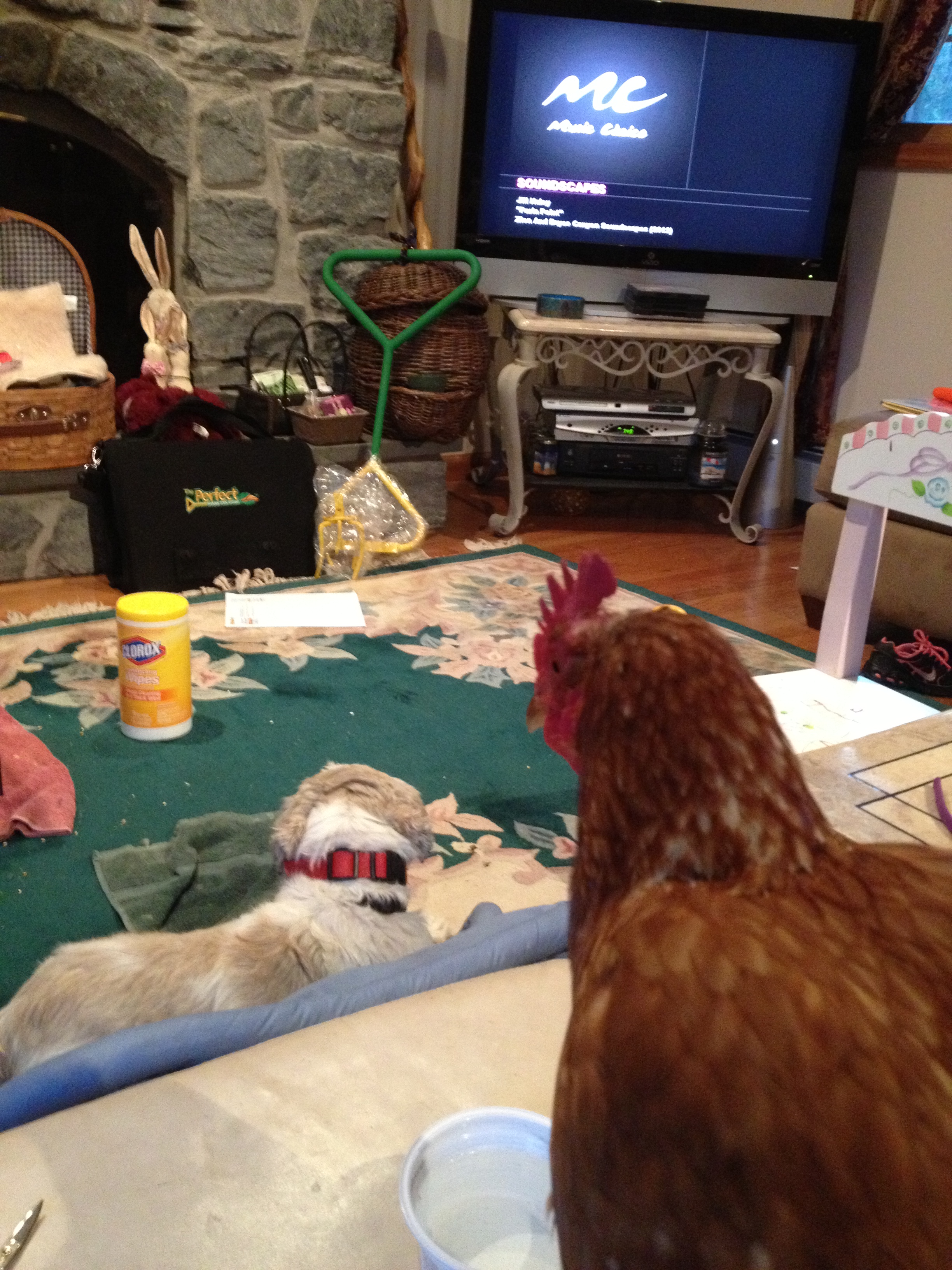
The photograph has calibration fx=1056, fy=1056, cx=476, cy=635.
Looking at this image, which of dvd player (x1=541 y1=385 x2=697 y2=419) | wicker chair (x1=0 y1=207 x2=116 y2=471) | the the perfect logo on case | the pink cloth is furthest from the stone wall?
the pink cloth

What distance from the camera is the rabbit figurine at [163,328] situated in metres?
2.78

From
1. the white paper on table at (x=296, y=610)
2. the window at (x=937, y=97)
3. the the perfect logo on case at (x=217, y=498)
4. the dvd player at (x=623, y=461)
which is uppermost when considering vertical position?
the window at (x=937, y=97)

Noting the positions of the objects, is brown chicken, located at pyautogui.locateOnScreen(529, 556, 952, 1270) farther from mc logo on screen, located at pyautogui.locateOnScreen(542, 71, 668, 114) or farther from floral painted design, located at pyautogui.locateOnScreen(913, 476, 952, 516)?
mc logo on screen, located at pyautogui.locateOnScreen(542, 71, 668, 114)

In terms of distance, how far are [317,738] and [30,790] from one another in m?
0.49

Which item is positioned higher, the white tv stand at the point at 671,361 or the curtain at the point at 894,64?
the curtain at the point at 894,64

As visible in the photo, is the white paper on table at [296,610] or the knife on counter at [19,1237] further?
the white paper on table at [296,610]

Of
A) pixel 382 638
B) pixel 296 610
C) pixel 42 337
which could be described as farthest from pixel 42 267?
pixel 382 638

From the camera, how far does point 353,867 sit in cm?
121

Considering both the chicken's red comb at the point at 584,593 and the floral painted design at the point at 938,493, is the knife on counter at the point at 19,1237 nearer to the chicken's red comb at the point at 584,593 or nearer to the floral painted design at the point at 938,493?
the chicken's red comb at the point at 584,593

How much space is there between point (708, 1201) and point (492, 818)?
1.23 metres

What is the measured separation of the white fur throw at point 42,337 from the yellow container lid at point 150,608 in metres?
1.03

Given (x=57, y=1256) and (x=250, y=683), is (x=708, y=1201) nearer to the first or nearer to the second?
(x=57, y=1256)

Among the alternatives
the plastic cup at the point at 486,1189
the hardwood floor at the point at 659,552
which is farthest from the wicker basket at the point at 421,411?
the plastic cup at the point at 486,1189

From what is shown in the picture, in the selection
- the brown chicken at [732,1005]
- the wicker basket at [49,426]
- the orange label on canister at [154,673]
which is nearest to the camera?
the brown chicken at [732,1005]
